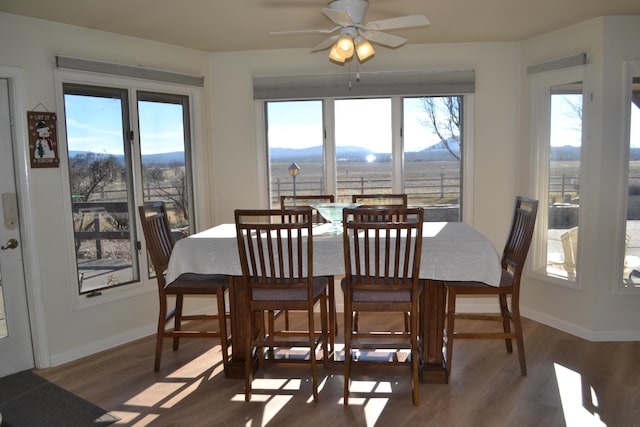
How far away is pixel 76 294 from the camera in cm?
351

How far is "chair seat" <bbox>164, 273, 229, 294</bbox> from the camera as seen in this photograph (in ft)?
10.2

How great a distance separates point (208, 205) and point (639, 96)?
3.47m

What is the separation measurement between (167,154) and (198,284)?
4.79 feet

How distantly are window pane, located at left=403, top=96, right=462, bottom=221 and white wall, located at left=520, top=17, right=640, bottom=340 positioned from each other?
3.15 ft

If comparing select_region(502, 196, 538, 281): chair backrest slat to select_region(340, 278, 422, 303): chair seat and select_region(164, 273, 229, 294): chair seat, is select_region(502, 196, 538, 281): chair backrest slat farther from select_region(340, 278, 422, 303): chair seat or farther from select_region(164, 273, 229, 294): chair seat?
select_region(164, 273, 229, 294): chair seat

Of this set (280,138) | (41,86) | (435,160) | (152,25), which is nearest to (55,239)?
(41,86)

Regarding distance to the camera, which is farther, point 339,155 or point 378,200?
point 339,155

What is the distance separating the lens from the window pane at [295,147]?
14.6 ft

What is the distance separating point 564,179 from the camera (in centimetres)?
389

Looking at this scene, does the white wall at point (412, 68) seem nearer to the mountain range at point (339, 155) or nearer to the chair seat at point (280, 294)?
the mountain range at point (339, 155)

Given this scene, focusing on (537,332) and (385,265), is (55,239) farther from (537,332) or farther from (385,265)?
(537,332)

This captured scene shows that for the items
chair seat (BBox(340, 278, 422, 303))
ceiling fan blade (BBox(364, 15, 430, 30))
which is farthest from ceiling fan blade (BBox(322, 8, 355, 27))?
chair seat (BBox(340, 278, 422, 303))

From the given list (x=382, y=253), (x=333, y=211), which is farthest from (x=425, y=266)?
(x=333, y=211)

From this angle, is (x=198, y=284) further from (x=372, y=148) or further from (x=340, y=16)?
(x=372, y=148)
